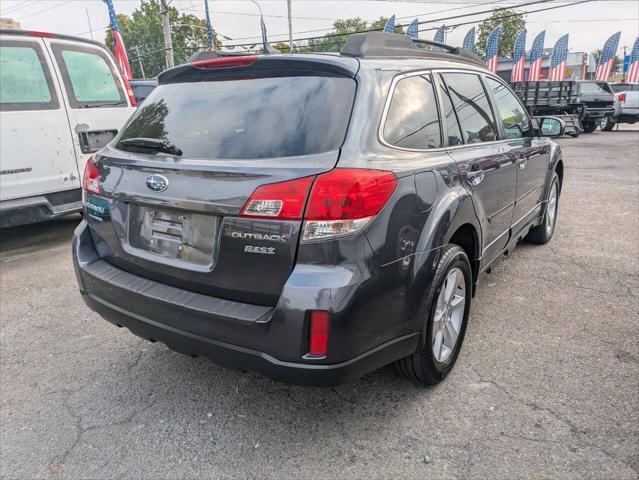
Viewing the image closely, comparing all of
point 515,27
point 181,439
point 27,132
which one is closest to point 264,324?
point 181,439

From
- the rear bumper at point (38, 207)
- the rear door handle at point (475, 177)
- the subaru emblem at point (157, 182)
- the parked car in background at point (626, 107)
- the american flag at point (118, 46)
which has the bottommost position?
the parked car in background at point (626, 107)

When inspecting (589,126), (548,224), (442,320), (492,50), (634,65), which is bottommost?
(589,126)

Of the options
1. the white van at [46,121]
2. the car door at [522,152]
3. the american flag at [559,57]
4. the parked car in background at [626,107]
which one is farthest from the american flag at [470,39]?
the white van at [46,121]

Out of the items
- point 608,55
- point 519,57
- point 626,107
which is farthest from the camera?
point 608,55

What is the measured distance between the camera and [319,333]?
1.93 m

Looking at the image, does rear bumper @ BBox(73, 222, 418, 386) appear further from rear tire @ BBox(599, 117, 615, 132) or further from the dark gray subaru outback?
rear tire @ BBox(599, 117, 615, 132)

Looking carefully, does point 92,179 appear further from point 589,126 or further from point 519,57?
point 519,57

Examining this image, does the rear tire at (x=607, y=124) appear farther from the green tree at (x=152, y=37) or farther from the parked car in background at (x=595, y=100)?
the green tree at (x=152, y=37)

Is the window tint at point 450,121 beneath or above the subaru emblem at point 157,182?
above

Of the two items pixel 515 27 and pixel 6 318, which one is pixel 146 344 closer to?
pixel 6 318

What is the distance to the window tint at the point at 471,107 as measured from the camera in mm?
3021

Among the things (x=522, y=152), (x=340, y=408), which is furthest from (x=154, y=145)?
(x=522, y=152)

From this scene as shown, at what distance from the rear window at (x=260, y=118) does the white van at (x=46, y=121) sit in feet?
10.0

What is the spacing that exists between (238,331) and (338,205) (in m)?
0.68
